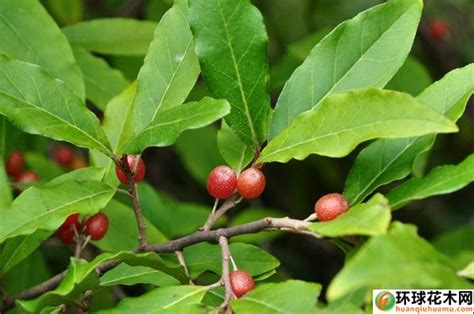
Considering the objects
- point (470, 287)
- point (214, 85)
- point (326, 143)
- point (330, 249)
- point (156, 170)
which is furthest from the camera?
point (330, 249)

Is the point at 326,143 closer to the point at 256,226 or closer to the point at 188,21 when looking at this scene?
the point at 256,226

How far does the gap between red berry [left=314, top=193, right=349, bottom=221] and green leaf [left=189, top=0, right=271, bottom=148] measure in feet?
0.60

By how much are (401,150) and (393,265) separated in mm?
458

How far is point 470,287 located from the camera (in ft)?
3.22

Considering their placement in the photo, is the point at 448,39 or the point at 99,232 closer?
the point at 99,232

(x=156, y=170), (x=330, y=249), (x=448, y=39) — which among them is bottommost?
(x=330, y=249)

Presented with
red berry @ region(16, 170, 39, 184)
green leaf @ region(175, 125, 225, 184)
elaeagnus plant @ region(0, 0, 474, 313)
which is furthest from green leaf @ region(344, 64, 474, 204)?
green leaf @ region(175, 125, 225, 184)

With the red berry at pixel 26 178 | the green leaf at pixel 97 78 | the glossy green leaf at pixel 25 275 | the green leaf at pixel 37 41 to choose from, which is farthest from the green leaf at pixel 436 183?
the glossy green leaf at pixel 25 275

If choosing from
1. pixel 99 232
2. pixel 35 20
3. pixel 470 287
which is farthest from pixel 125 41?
pixel 470 287

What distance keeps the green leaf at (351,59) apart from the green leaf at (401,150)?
3.2 inches

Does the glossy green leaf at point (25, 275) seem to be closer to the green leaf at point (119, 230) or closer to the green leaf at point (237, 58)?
the green leaf at point (119, 230)

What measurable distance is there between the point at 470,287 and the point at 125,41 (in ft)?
4.05

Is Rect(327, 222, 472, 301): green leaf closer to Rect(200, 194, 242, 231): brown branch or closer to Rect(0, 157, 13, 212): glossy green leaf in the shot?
Rect(200, 194, 242, 231): brown branch

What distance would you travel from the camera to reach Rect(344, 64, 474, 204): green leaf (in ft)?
3.89
